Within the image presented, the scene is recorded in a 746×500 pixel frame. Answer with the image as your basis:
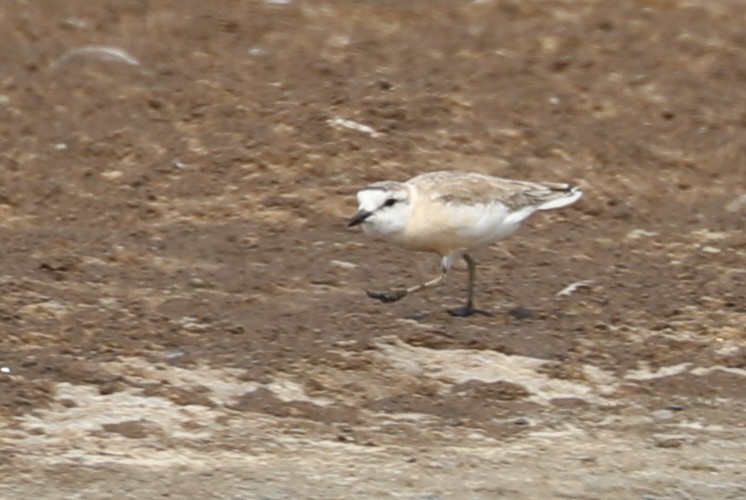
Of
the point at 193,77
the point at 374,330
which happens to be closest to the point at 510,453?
the point at 374,330

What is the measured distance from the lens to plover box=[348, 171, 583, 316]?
32.0ft

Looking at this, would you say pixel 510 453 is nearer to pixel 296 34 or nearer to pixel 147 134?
pixel 147 134

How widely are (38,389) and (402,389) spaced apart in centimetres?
169

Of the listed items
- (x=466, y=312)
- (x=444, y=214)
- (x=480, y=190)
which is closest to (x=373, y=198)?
(x=444, y=214)

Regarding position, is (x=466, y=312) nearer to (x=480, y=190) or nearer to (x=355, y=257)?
(x=480, y=190)

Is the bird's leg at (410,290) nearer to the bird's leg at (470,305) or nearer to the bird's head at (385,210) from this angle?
the bird's leg at (470,305)

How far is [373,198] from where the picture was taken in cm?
971

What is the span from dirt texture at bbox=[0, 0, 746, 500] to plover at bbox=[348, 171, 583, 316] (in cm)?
37

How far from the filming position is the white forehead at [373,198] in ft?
31.8

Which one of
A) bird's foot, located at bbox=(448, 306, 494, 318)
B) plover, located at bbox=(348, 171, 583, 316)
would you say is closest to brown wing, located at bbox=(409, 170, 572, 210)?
plover, located at bbox=(348, 171, 583, 316)

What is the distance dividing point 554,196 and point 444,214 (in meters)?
1.00

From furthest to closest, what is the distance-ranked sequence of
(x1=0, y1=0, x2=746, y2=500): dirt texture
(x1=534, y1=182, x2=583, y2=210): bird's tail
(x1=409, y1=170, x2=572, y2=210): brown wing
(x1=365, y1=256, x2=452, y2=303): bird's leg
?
(x1=534, y1=182, x2=583, y2=210): bird's tail → (x1=365, y1=256, x2=452, y2=303): bird's leg → (x1=409, y1=170, x2=572, y2=210): brown wing → (x1=0, y1=0, x2=746, y2=500): dirt texture

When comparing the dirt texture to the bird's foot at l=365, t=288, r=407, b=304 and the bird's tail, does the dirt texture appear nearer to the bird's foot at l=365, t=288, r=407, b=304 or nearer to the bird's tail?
the bird's foot at l=365, t=288, r=407, b=304

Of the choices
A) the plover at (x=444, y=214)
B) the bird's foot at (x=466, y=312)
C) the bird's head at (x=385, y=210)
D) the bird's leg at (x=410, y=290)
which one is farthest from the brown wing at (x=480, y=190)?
the bird's foot at (x=466, y=312)
